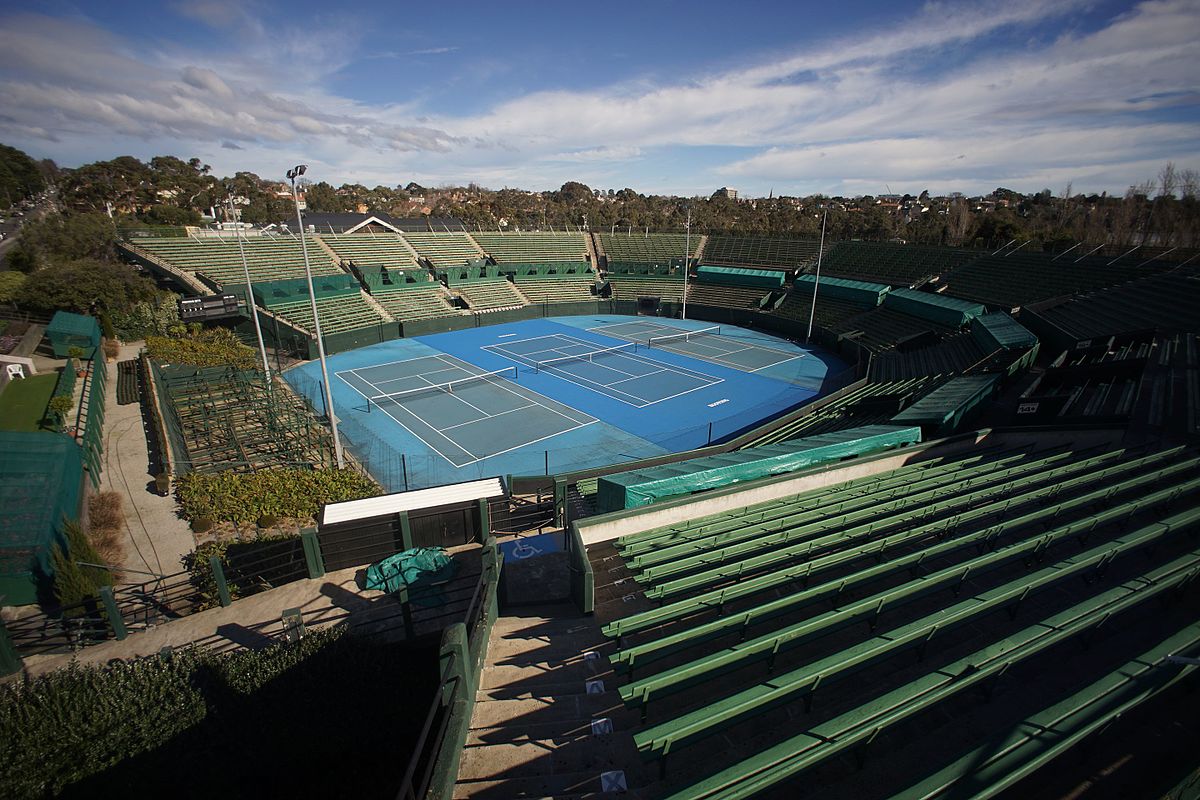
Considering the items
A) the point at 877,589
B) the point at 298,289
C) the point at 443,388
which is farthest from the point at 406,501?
the point at 298,289

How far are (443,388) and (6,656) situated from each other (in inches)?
882

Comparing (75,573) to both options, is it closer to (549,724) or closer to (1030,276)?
(549,724)

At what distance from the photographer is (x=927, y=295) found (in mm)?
38594

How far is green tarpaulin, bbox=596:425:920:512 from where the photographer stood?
1232cm

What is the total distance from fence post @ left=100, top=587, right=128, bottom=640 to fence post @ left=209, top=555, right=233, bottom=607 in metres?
1.55

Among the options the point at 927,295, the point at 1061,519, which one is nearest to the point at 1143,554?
the point at 1061,519

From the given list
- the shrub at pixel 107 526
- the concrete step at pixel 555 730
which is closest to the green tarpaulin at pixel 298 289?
the shrub at pixel 107 526

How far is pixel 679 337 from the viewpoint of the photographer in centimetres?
4394

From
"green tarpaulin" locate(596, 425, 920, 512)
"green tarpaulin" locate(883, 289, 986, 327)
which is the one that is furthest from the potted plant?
"green tarpaulin" locate(883, 289, 986, 327)

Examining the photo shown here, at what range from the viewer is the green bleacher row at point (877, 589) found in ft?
18.4

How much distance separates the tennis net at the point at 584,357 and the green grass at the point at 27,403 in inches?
893

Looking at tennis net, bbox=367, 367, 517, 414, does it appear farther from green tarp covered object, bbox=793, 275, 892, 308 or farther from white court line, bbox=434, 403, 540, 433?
green tarp covered object, bbox=793, 275, 892, 308

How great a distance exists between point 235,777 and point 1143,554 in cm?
1487

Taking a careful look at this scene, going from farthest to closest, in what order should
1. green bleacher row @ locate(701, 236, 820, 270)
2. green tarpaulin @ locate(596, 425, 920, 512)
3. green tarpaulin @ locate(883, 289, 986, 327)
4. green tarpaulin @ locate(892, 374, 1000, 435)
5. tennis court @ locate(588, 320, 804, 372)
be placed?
green bleacher row @ locate(701, 236, 820, 270) < tennis court @ locate(588, 320, 804, 372) < green tarpaulin @ locate(883, 289, 986, 327) < green tarpaulin @ locate(892, 374, 1000, 435) < green tarpaulin @ locate(596, 425, 920, 512)
